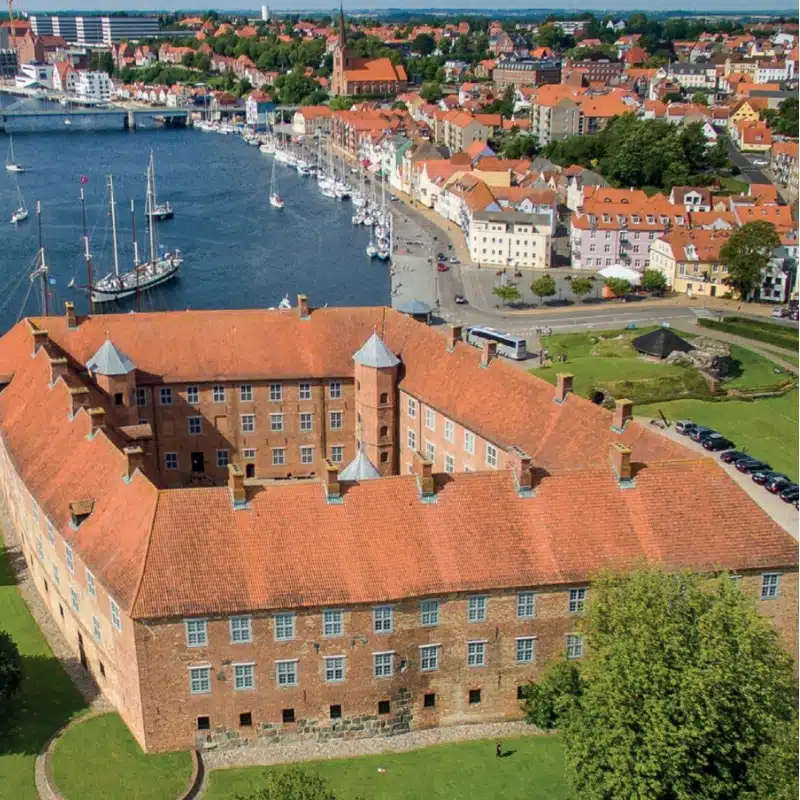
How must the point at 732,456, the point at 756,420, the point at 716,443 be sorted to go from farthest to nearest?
the point at 756,420 < the point at 716,443 < the point at 732,456

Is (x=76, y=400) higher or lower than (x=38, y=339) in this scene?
lower

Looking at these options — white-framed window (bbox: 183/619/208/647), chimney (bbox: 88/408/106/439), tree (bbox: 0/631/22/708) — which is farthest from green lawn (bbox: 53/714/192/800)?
chimney (bbox: 88/408/106/439)

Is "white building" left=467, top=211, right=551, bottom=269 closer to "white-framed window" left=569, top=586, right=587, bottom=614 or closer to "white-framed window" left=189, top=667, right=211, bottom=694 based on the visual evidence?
"white-framed window" left=569, top=586, right=587, bottom=614

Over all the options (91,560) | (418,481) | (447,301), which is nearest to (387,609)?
(418,481)

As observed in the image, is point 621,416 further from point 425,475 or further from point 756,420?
point 756,420

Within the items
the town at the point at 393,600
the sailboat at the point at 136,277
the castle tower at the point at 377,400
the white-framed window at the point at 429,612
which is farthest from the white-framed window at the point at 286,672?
the sailboat at the point at 136,277

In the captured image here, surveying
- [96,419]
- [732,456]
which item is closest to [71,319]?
[96,419]

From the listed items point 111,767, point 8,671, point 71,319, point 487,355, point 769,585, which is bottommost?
point 111,767
